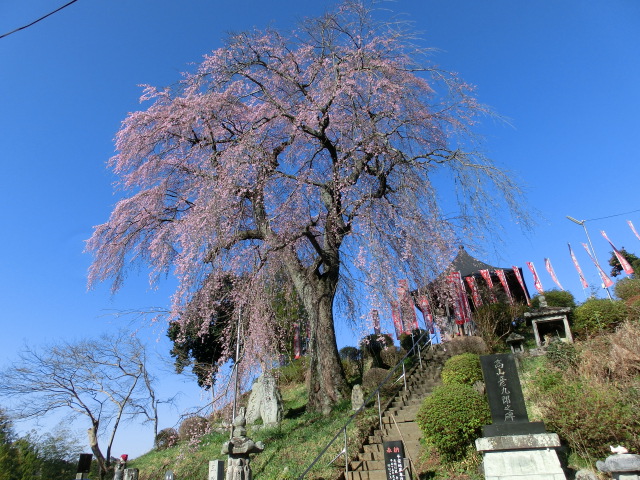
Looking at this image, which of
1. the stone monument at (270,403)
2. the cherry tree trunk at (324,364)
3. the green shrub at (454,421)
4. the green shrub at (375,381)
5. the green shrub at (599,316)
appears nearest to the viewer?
the green shrub at (454,421)

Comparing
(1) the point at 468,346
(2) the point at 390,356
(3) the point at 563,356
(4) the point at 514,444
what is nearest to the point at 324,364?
(1) the point at 468,346

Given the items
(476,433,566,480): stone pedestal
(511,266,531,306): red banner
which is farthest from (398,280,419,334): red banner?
(511,266,531,306): red banner

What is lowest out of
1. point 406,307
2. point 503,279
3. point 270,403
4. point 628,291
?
point 270,403

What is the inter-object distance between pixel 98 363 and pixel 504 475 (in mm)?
17094

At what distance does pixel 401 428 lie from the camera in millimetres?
8281

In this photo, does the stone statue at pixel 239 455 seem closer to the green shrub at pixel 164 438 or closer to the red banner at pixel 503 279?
the green shrub at pixel 164 438

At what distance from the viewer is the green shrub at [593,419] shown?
554cm

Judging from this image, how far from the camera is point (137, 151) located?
35.9 ft

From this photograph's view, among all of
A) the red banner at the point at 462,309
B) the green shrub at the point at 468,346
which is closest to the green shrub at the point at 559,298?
the red banner at the point at 462,309

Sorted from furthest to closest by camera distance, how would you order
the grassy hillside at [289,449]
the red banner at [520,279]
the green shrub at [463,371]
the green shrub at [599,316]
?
the red banner at [520,279], the green shrub at [599,316], the green shrub at [463,371], the grassy hillside at [289,449]

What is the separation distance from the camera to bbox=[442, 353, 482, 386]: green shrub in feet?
29.8

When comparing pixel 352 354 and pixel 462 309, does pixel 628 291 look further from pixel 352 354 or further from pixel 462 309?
pixel 352 354

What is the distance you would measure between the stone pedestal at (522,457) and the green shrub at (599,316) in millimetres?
6250

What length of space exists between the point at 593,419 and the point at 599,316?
639 centimetres
